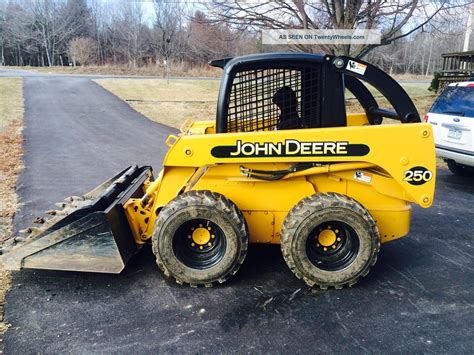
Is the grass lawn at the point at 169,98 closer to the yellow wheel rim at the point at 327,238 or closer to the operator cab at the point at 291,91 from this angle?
the operator cab at the point at 291,91

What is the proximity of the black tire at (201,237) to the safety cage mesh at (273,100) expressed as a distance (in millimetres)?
767

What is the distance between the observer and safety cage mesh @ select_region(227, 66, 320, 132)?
4059 mm

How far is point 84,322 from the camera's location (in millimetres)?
3463

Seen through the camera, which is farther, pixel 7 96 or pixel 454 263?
pixel 7 96

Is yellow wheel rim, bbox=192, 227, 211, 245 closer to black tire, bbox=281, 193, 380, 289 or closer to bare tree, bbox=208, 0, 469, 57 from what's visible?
black tire, bbox=281, 193, 380, 289

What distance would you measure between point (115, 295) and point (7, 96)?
54.5 ft

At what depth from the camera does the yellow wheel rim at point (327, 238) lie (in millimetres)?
4070

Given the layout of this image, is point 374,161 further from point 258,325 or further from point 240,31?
point 240,31

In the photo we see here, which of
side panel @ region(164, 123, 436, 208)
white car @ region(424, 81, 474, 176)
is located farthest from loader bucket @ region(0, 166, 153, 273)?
white car @ region(424, 81, 474, 176)

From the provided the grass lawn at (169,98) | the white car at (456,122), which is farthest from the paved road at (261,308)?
the grass lawn at (169,98)

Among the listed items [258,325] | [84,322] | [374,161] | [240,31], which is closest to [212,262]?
[258,325]

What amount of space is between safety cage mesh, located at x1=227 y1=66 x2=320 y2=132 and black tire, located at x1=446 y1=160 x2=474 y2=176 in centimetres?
504

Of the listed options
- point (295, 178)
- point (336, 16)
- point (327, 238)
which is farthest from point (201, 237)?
point (336, 16)

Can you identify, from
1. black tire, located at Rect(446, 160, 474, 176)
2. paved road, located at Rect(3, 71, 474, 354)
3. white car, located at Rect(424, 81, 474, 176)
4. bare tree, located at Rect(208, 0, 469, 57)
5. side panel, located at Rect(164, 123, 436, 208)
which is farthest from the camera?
bare tree, located at Rect(208, 0, 469, 57)
